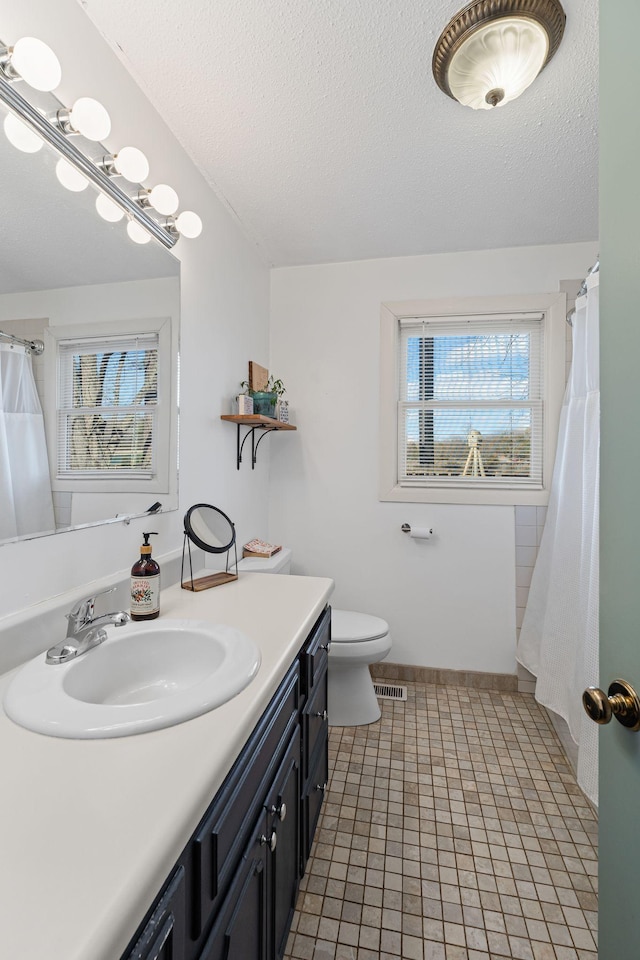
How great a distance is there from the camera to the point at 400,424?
2682mm

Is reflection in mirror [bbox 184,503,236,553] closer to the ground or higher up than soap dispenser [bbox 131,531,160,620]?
higher up

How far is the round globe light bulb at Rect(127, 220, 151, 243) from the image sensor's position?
1370mm

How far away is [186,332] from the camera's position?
1705 millimetres

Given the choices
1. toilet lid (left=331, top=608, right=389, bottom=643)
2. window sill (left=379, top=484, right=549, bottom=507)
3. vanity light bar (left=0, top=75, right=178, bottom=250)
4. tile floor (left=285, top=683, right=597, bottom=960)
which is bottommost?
tile floor (left=285, top=683, right=597, bottom=960)

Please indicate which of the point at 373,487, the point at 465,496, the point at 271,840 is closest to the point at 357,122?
the point at 373,487

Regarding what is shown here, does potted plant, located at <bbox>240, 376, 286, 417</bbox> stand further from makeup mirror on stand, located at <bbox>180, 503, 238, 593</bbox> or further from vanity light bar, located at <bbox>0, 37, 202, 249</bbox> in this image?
vanity light bar, located at <bbox>0, 37, 202, 249</bbox>

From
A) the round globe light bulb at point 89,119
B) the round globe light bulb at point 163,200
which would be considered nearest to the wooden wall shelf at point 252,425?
the round globe light bulb at point 163,200

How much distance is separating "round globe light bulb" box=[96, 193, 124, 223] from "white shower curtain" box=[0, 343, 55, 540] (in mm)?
529

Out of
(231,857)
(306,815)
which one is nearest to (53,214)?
(231,857)

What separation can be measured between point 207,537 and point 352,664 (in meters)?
0.96

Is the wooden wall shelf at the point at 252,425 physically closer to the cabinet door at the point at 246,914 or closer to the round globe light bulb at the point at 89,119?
the round globe light bulb at the point at 89,119

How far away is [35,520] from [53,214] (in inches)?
29.4

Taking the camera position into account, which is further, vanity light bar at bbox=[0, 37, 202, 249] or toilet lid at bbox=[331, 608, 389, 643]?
toilet lid at bbox=[331, 608, 389, 643]

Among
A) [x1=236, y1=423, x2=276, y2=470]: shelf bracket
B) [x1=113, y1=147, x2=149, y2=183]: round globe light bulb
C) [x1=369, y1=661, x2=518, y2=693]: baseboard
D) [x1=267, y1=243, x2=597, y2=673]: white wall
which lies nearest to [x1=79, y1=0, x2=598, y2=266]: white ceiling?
[x1=267, y1=243, x2=597, y2=673]: white wall
